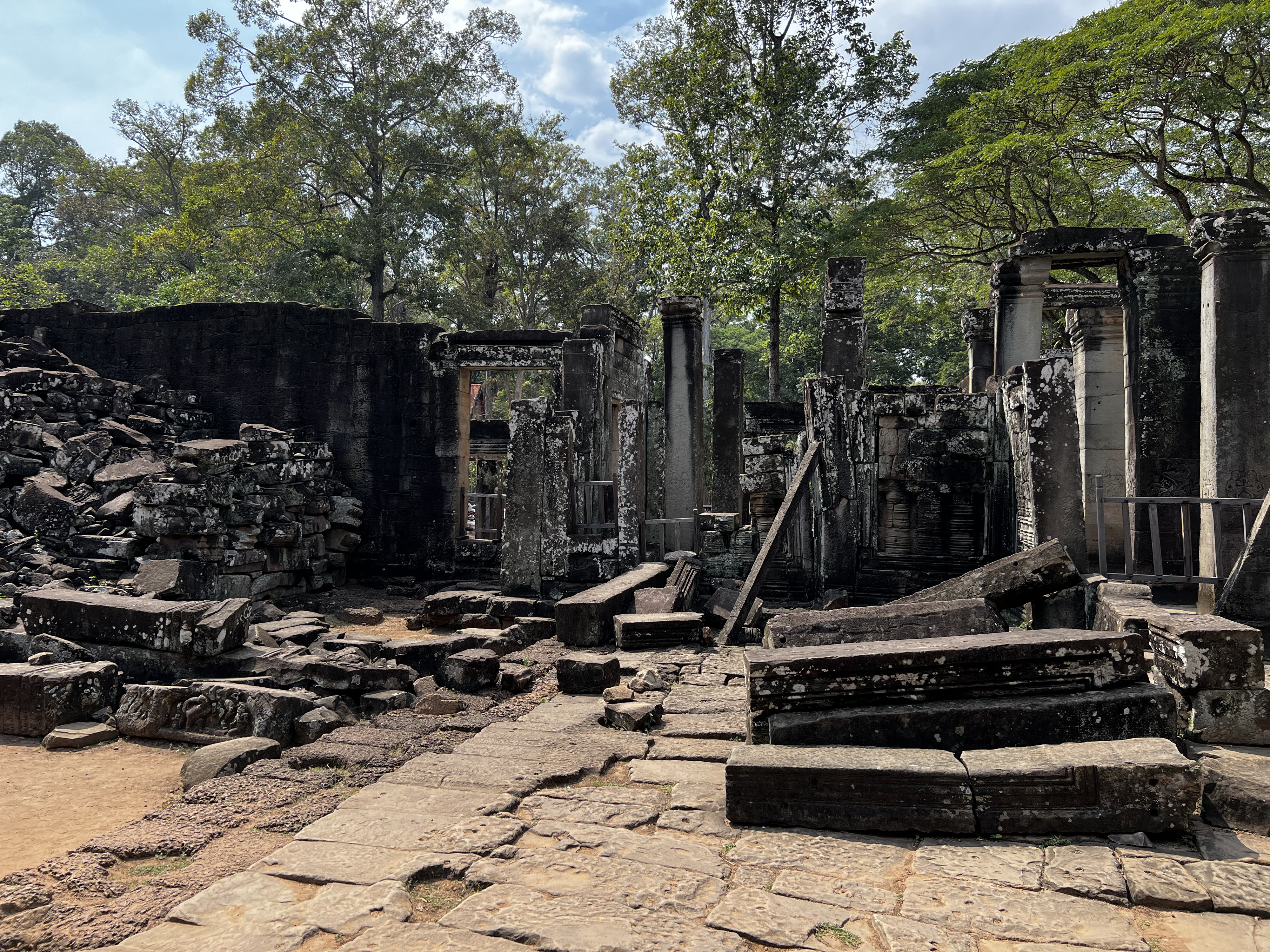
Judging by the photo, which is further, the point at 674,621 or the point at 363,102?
the point at 363,102

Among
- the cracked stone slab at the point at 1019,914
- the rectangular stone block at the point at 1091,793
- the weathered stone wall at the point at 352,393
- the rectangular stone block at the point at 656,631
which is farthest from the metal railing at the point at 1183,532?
the weathered stone wall at the point at 352,393

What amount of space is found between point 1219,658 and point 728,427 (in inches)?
425

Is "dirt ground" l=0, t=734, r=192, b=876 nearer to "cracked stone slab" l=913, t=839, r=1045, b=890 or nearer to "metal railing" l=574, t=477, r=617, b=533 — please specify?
"cracked stone slab" l=913, t=839, r=1045, b=890

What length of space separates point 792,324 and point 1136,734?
2747 cm

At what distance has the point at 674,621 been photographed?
23.8ft

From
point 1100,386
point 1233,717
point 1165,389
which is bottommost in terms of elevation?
point 1233,717

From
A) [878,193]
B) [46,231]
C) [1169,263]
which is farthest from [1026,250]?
[46,231]

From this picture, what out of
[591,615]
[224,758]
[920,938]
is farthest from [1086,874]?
[591,615]

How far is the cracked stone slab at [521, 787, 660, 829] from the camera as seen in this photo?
3629mm

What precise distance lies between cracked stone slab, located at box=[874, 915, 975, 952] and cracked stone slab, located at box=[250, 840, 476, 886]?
1622 millimetres

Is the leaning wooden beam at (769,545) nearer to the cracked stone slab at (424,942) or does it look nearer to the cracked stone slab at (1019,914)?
the cracked stone slab at (1019,914)

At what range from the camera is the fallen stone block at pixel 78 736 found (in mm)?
5180

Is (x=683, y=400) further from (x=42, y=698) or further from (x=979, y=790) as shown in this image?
(x=979, y=790)

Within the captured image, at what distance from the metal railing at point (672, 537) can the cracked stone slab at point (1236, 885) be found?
703 centimetres
